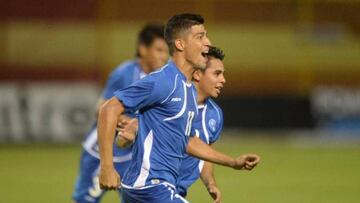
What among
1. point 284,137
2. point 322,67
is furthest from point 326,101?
point 322,67

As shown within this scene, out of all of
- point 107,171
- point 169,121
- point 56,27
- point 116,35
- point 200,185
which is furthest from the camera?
point 116,35

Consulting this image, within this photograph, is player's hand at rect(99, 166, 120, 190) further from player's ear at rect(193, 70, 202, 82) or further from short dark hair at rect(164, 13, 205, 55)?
player's ear at rect(193, 70, 202, 82)

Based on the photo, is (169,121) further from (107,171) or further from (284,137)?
(284,137)

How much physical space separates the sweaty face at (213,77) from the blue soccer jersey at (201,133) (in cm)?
17

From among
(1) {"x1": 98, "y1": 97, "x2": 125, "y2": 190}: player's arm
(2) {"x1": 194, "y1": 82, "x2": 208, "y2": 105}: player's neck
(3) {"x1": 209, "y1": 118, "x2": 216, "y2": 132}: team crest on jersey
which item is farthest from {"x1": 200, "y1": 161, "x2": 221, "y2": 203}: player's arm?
(1) {"x1": 98, "y1": 97, "x2": 125, "y2": 190}: player's arm

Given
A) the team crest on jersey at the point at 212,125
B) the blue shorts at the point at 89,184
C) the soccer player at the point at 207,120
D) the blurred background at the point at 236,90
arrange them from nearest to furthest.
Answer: the soccer player at the point at 207,120 → the team crest on jersey at the point at 212,125 → the blue shorts at the point at 89,184 → the blurred background at the point at 236,90

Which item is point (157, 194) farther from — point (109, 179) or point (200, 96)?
point (200, 96)

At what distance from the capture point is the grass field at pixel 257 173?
12.5 meters

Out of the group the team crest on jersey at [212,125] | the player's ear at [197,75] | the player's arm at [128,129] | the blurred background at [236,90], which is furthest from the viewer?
the blurred background at [236,90]

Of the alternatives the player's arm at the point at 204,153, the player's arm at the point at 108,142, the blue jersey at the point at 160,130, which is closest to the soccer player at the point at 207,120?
the player's arm at the point at 204,153

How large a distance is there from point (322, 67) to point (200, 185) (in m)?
15.2

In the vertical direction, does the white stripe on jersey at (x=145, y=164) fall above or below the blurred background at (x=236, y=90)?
above

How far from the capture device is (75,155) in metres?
16.8

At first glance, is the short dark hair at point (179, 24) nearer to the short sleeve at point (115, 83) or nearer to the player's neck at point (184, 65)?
the player's neck at point (184, 65)
